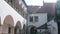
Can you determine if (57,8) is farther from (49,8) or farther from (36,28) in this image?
(49,8)

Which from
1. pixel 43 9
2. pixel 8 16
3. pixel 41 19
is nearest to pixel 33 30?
pixel 41 19

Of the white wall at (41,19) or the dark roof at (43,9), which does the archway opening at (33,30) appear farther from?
the dark roof at (43,9)

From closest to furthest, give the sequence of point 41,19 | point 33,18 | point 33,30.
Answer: point 33,30
point 41,19
point 33,18

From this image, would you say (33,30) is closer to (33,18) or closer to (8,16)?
(33,18)

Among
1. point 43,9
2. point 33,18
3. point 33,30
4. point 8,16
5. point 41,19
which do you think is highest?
point 8,16

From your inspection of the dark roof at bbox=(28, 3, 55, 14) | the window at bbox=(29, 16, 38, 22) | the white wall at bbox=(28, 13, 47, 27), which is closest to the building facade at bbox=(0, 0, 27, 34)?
the white wall at bbox=(28, 13, 47, 27)

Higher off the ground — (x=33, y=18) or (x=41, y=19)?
(x=33, y=18)

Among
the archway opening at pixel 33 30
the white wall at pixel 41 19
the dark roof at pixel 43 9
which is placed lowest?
the archway opening at pixel 33 30

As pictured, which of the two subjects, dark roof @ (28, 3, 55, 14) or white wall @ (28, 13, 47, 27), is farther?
dark roof @ (28, 3, 55, 14)

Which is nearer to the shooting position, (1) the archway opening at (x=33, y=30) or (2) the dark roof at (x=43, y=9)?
(1) the archway opening at (x=33, y=30)

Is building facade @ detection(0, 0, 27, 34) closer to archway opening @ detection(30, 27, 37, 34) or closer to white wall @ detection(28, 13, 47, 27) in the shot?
archway opening @ detection(30, 27, 37, 34)

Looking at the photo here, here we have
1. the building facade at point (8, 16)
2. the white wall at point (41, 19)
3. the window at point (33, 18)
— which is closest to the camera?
the building facade at point (8, 16)

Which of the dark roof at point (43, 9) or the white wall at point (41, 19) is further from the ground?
the dark roof at point (43, 9)

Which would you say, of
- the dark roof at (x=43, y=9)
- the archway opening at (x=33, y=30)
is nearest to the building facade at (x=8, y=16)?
the archway opening at (x=33, y=30)
